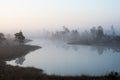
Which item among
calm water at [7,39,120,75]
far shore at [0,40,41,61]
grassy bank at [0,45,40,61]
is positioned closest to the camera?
calm water at [7,39,120,75]

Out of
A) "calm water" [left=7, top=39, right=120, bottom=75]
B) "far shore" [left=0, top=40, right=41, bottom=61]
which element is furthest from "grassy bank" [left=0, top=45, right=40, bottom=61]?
"calm water" [left=7, top=39, right=120, bottom=75]

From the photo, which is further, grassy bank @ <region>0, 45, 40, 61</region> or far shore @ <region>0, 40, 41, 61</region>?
far shore @ <region>0, 40, 41, 61</region>

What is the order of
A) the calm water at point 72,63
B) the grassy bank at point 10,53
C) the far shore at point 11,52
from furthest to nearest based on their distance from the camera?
the far shore at point 11,52
the grassy bank at point 10,53
the calm water at point 72,63

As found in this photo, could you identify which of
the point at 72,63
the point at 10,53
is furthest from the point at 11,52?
the point at 72,63

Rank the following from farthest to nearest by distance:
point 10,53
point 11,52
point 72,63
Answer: point 11,52
point 10,53
point 72,63

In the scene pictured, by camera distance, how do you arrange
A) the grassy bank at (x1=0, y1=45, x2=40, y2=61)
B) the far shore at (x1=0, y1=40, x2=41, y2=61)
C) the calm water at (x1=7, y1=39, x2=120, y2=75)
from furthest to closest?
the far shore at (x1=0, y1=40, x2=41, y2=61) → the grassy bank at (x1=0, y1=45, x2=40, y2=61) → the calm water at (x1=7, y1=39, x2=120, y2=75)

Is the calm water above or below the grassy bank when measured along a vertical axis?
below

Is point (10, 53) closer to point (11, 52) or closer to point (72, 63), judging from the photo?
point (11, 52)

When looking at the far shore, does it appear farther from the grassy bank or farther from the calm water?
Answer: the calm water

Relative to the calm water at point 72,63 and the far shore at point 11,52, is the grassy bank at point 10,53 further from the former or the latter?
the calm water at point 72,63

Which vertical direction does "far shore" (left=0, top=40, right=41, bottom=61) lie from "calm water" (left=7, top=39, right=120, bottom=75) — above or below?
above

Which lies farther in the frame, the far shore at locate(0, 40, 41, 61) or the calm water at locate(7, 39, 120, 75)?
the far shore at locate(0, 40, 41, 61)

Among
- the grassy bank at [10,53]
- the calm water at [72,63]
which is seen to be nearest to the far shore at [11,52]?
the grassy bank at [10,53]

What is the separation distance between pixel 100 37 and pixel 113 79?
5574 inches
